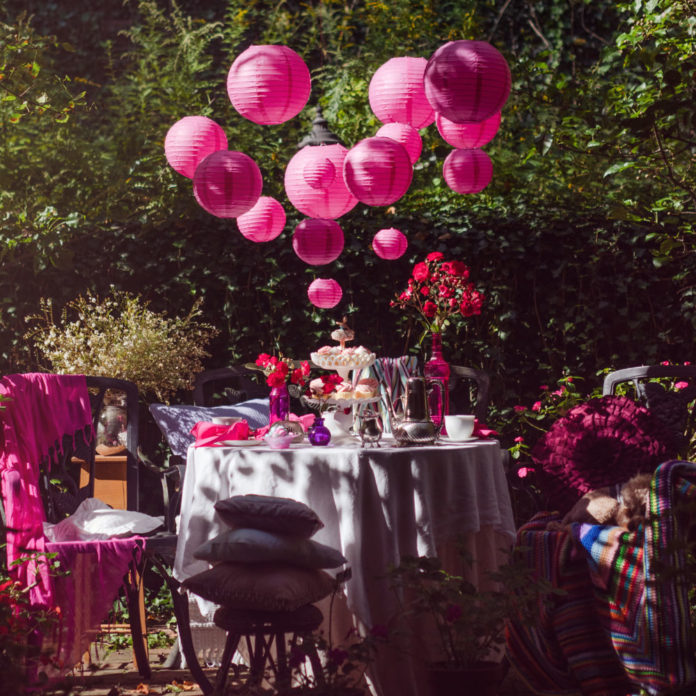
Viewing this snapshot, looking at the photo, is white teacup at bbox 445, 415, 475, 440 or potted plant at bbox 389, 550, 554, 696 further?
white teacup at bbox 445, 415, 475, 440

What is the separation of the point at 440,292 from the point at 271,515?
6.78ft

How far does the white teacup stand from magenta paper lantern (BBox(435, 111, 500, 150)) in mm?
1297

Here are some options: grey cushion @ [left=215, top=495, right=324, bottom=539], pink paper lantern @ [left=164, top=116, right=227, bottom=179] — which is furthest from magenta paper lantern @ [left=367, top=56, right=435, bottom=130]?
grey cushion @ [left=215, top=495, right=324, bottom=539]

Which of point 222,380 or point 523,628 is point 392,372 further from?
point 523,628

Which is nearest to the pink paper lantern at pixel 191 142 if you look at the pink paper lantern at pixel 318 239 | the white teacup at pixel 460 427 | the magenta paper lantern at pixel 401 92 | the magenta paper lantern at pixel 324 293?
the pink paper lantern at pixel 318 239

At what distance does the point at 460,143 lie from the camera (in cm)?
397

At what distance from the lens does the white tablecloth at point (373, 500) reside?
2.98 meters

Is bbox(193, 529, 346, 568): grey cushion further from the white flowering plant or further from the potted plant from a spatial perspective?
the white flowering plant

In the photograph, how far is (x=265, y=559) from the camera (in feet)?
8.70

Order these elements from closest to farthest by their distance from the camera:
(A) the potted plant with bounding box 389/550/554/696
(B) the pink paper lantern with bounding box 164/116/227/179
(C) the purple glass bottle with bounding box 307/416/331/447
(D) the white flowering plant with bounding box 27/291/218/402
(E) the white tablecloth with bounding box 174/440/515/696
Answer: (A) the potted plant with bounding box 389/550/554/696
(E) the white tablecloth with bounding box 174/440/515/696
(C) the purple glass bottle with bounding box 307/416/331/447
(B) the pink paper lantern with bounding box 164/116/227/179
(D) the white flowering plant with bounding box 27/291/218/402

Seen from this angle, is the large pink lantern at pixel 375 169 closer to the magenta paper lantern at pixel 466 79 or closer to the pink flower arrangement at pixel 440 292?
the magenta paper lantern at pixel 466 79

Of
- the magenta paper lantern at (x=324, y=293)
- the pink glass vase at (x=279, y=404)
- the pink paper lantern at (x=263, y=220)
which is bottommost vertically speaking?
the pink glass vase at (x=279, y=404)

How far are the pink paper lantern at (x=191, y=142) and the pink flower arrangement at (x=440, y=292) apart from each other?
4.05ft

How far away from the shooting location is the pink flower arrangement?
437cm
